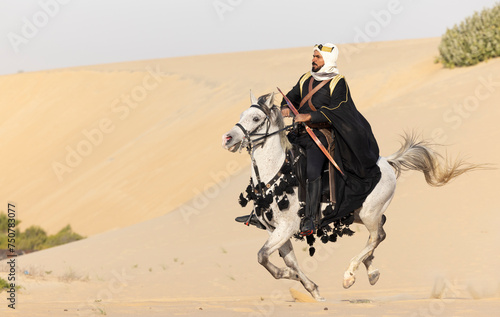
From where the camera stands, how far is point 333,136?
8.76 metres

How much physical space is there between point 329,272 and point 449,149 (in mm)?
6010

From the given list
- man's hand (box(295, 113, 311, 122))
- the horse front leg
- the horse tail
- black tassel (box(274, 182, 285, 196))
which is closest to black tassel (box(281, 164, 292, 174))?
black tassel (box(274, 182, 285, 196))

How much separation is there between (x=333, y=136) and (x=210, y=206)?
42.3ft

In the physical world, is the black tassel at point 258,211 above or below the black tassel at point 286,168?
below

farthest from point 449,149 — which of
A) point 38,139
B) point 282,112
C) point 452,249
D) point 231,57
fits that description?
point 231,57

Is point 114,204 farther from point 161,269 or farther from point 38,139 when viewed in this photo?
point 38,139

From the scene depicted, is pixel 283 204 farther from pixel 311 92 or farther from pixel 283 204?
pixel 311 92

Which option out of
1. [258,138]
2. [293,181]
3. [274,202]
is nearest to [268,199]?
[274,202]

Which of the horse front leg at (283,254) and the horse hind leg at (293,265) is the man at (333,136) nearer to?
the horse front leg at (283,254)

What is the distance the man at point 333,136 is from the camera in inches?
330

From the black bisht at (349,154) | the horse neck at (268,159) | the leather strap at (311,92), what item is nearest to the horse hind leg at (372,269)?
the black bisht at (349,154)

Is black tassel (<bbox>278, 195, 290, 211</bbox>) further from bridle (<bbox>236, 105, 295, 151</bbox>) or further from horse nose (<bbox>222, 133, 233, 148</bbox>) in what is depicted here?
horse nose (<bbox>222, 133, 233, 148</bbox>)

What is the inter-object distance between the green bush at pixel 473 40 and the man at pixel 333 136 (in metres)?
20.4

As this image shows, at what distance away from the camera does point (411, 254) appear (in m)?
15.3
